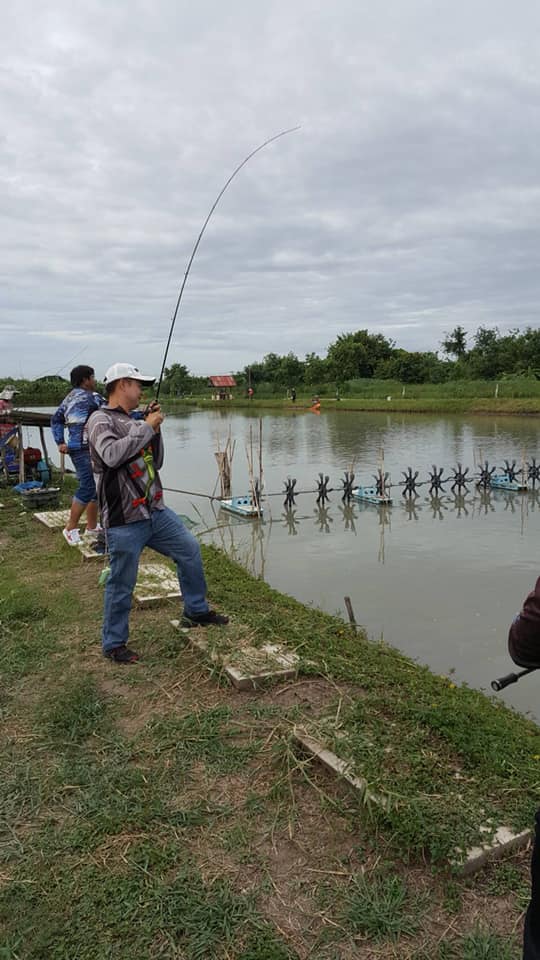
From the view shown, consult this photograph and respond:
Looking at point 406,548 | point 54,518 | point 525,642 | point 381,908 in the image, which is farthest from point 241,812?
point 406,548

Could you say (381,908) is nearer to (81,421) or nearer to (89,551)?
(89,551)

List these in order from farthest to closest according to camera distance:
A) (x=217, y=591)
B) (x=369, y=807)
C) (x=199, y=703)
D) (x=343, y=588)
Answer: (x=343, y=588), (x=217, y=591), (x=199, y=703), (x=369, y=807)

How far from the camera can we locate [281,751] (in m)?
3.12

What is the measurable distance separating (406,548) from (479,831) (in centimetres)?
873

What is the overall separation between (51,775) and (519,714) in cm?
334

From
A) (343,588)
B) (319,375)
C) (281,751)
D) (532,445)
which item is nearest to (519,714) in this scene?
(281,751)

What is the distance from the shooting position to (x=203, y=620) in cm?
458

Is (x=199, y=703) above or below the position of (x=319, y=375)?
below

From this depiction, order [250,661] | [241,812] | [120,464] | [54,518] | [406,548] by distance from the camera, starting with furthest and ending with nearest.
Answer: [406,548] < [54,518] < [250,661] < [120,464] < [241,812]

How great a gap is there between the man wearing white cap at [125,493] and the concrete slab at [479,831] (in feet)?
5.62

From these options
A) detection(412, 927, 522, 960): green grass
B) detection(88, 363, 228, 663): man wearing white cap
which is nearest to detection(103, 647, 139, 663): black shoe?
detection(88, 363, 228, 663): man wearing white cap

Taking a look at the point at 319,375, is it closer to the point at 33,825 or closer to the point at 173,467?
the point at 173,467

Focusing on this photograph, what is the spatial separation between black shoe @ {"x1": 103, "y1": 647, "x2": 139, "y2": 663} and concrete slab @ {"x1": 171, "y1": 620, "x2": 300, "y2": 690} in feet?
1.28

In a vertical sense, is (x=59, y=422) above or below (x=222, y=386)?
below
